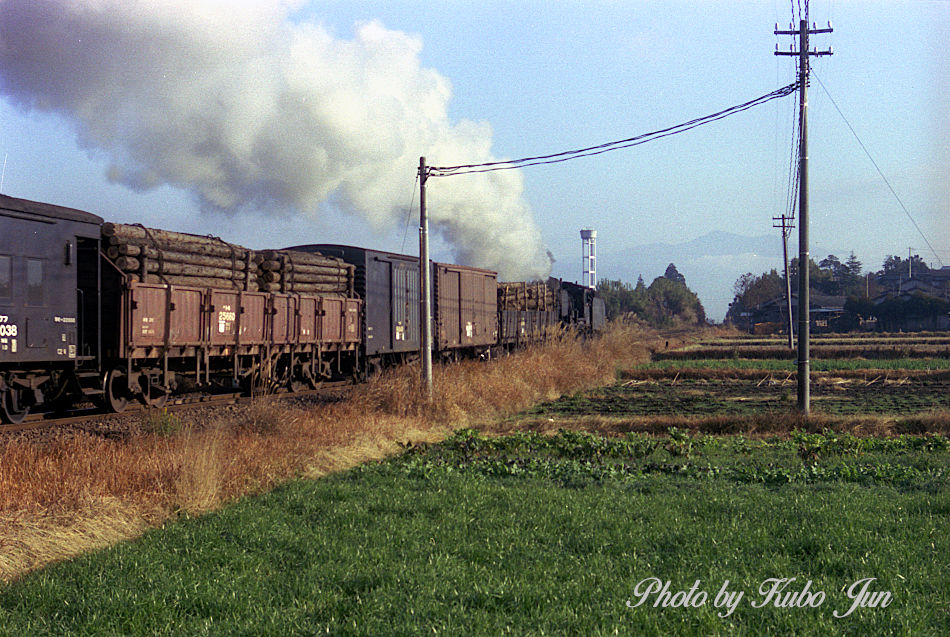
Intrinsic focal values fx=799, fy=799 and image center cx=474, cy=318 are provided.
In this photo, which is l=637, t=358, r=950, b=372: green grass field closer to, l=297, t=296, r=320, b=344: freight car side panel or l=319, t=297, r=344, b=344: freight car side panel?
l=319, t=297, r=344, b=344: freight car side panel

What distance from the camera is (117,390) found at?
1673 centimetres

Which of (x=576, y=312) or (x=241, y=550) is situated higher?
(x=576, y=312)

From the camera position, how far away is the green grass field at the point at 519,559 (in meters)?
5.45

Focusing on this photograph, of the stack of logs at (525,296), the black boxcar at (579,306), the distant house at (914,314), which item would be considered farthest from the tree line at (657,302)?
the stack of logs at (525,296)

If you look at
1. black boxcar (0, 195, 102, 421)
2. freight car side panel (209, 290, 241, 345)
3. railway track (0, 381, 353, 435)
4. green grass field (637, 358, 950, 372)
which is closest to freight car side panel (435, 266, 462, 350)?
railway track (0, 381, 353, 435)

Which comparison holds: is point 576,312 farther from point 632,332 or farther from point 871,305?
point 871,305

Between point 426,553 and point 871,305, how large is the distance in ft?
304

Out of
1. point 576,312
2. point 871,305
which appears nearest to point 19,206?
point 576,312

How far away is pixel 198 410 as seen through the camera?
56.0 ft

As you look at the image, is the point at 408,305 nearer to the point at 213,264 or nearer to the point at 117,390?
the point at 213,264

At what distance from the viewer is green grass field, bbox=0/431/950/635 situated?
5453 mm

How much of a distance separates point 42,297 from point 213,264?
16.2 ft

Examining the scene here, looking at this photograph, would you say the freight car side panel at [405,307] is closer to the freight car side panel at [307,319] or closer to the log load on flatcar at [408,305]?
the log load on flatcar at [408,305]

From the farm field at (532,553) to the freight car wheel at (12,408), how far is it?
6.89 m
